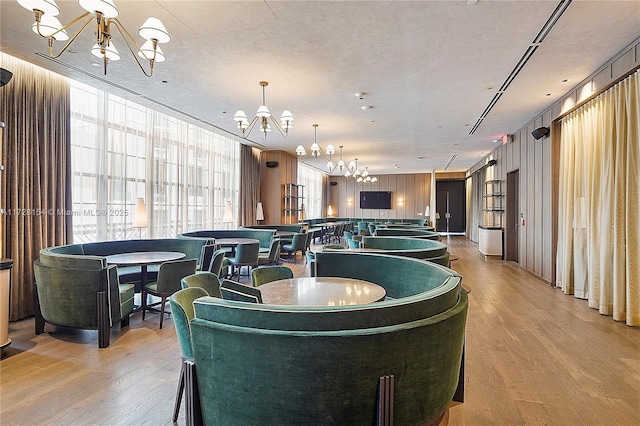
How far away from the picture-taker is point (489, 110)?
21.6 feet

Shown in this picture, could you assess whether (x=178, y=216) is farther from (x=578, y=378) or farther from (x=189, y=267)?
(x=578, y=378)

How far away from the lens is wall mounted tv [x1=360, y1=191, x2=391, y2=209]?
18750mm

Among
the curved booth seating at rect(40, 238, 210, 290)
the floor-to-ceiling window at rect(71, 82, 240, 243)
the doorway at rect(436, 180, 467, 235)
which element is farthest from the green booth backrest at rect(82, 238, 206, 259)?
the doorway at rect(436, 180, 467, 235)

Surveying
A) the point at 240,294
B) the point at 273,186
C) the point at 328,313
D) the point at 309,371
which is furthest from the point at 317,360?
the point at 273,186

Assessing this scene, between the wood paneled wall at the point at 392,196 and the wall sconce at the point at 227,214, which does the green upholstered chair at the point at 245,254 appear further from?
the wood paneled wall at the point at 392,196

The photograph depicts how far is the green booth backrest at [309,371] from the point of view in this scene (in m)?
1.51

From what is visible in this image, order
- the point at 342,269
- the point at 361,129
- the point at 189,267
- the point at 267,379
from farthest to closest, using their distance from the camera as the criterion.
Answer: the point at 361,129 → the point at 189,267 → the point at 342,269 → the point at 267,379

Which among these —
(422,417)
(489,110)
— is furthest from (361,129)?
(422,417)

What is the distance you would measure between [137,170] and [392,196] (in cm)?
1436

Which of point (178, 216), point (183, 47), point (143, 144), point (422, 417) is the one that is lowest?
point (422, 417)

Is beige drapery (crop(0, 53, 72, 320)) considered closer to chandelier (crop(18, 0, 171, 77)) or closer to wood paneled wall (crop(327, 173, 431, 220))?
chandelier (crop(18, 0, 171, 77))

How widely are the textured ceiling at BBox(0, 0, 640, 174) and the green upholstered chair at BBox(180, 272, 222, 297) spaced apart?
2395 millimetres

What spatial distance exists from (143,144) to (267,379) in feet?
20.3

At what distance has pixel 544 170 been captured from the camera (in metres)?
6.64
